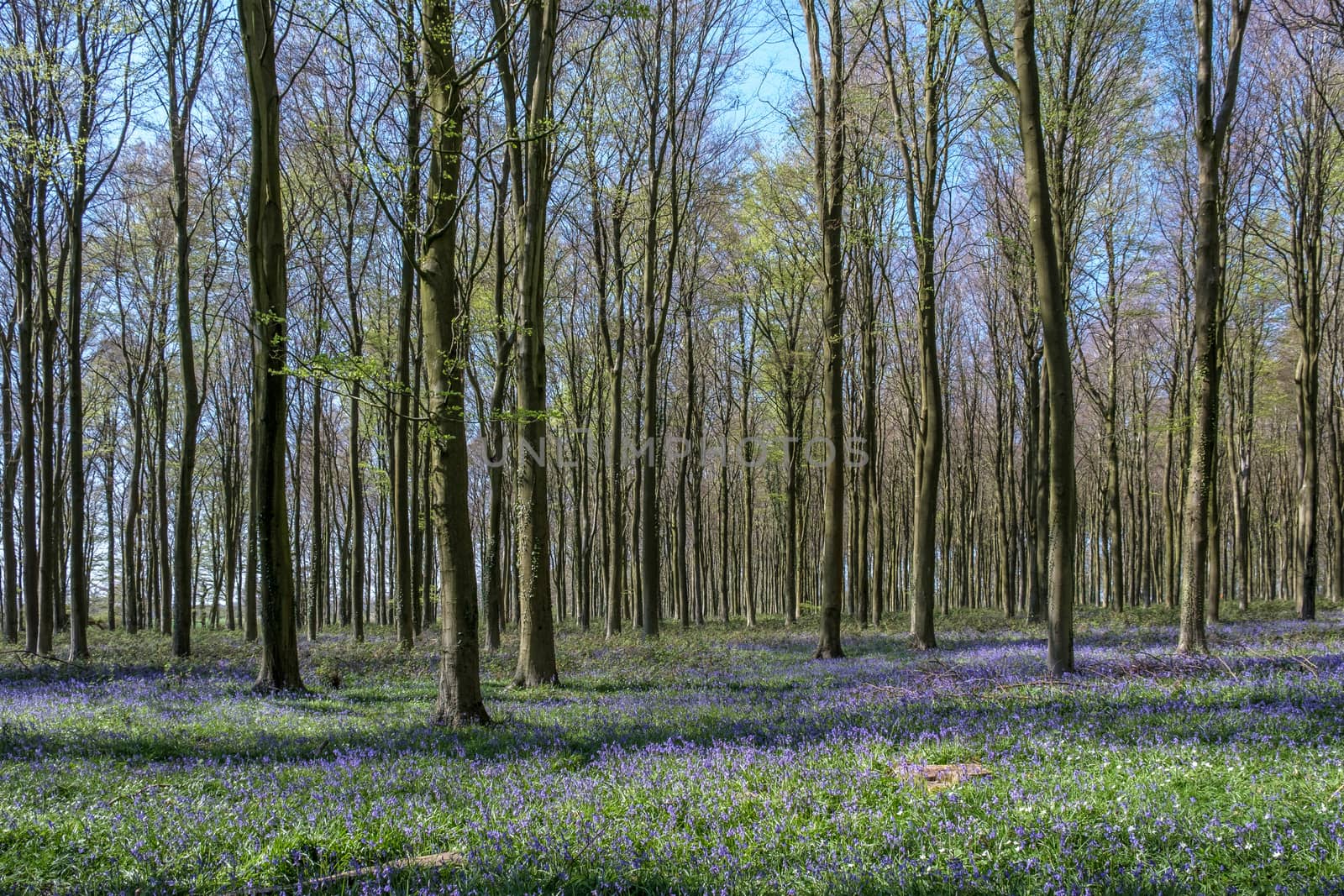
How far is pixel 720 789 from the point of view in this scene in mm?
5285

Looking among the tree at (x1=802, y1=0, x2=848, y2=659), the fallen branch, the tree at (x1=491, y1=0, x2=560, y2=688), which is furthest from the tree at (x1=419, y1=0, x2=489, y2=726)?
the tree at (x1=802, y1=0, x2=848, y2=659)

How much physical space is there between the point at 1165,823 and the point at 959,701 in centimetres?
410

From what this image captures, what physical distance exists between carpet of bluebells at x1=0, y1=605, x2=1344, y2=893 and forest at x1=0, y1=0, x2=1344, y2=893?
0.16 ft

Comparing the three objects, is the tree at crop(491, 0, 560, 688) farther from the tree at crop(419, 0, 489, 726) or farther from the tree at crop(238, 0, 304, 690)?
the tree at crop(238, 0, 304, 690)

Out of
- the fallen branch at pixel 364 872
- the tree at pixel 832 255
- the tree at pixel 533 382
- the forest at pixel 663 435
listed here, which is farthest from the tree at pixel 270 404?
the tree at pixel 832 255

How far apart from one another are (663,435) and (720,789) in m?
28.1

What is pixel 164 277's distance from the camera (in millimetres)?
24219

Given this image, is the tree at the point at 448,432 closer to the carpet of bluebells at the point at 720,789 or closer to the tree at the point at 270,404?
the carpet of bluebells at the point at 720,789

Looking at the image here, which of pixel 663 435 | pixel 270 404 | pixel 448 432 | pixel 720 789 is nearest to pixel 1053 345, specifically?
pixel 720 789

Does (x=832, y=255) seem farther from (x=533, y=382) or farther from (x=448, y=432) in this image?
(x=448, y=432)

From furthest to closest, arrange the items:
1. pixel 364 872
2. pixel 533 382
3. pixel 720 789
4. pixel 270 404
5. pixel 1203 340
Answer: pixel 533 382 < pixel 1203 340 < pixel 270 404 < pixel 720 789 < pixel 364 872

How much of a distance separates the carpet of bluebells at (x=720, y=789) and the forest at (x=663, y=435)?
0.16ft

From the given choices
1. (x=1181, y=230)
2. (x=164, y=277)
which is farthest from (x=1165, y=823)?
(x=164, y=277)

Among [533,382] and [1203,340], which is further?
[533,382]
